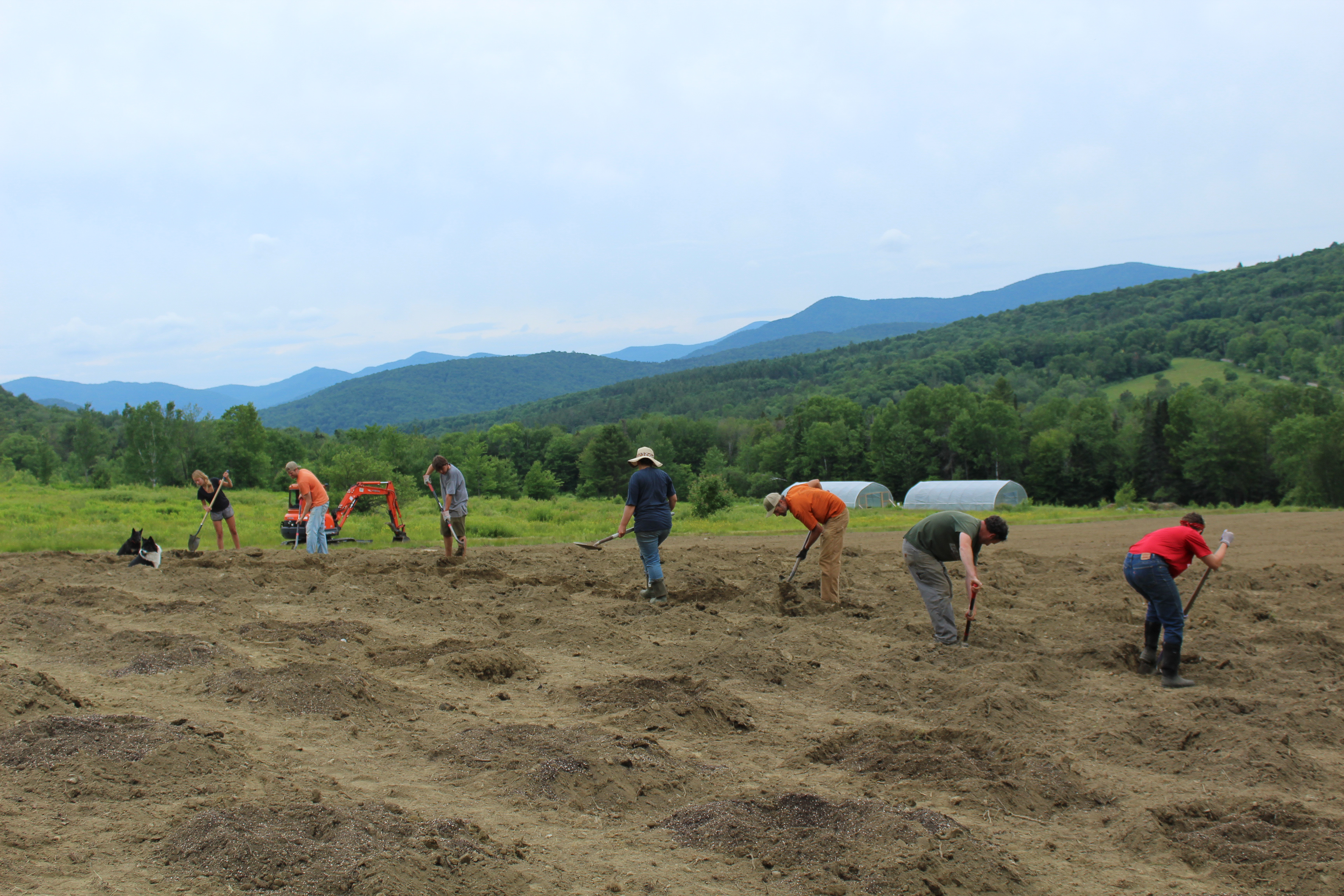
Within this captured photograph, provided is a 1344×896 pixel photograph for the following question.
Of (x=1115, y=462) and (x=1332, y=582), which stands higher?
(x=1332, y=582)

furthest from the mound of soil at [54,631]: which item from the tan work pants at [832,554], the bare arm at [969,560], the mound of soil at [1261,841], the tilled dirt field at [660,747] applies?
the mound of soil at [1261,841]

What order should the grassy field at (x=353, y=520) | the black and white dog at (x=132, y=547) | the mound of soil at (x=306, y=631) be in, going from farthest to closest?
the grassy field at (x=353, y=520) → the black and white dog at (x=132, y=547) → the mound of soil at (x=306, y=631)

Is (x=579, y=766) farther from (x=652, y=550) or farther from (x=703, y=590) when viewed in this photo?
(x=703, y=590)

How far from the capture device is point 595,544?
14.7m

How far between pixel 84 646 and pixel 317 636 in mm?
2229

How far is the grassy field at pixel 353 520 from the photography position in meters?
20.4

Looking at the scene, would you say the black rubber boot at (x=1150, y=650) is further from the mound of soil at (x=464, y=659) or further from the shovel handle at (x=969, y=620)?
the mound of soil at (x=464, y=659)

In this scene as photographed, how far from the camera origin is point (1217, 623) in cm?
1037

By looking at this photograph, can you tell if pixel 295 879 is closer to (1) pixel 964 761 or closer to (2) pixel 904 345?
(1) pixel 964 761

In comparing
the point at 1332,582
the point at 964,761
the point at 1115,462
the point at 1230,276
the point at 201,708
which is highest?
the point at 1230,276

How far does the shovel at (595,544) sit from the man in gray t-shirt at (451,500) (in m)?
2.03

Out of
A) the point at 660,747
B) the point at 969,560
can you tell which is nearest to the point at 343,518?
the point at 969,560

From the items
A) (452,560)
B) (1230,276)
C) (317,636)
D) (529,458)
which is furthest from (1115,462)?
(1230,276)

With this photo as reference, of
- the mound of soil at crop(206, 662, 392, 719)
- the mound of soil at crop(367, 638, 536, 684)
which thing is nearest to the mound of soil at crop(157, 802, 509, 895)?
the mound of soil at crop(206, 662, 392, 719)
